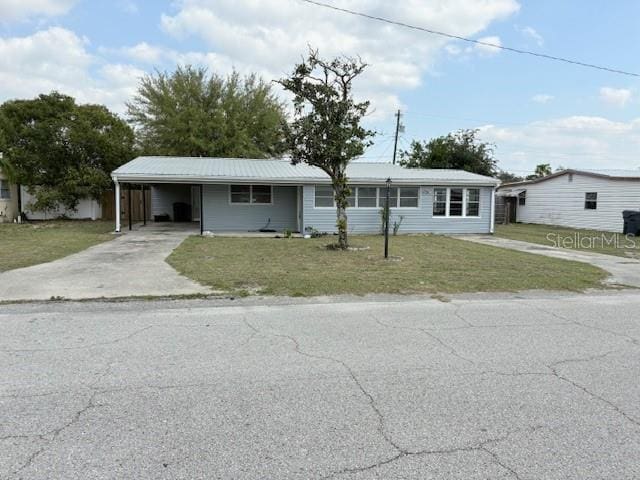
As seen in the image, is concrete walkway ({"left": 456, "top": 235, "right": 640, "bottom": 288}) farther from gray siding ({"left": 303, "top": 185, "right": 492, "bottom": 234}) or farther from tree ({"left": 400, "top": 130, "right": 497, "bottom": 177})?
tree ({"left": 400, "top": 130, "right": 497, "bottom": 177})

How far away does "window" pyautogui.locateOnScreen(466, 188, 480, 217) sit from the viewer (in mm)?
19844

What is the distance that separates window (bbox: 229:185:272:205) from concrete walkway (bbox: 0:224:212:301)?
724 cm

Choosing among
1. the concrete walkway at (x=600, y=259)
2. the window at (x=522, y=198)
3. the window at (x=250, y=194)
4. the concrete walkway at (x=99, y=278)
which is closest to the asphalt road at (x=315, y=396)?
the concrete walkway at (x=99, y=278)

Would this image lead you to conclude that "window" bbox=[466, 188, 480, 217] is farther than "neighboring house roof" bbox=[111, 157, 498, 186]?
Yes

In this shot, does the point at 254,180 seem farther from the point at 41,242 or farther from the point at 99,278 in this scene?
the point at 99,278

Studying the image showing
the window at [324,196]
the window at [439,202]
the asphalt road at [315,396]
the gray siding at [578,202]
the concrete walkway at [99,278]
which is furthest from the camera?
the gray siding at [578,202]

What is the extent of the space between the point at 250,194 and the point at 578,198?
56.9 ft

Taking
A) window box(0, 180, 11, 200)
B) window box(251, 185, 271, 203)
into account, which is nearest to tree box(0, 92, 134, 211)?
window box(0, 180, 11, 200)

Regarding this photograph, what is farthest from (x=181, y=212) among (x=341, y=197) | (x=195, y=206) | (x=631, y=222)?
(x=631, y=222)

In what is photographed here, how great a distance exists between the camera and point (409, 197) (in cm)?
1931

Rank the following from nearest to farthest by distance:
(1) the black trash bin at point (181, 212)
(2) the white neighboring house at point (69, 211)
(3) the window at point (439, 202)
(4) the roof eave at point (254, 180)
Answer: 1. (4) the roof eave at point (254, 180)
2. (3) the window at point (439, 202)
3. (2) the white neighboring house at point (69, 211)
4. (1) the black trash bin at point (181, 212)

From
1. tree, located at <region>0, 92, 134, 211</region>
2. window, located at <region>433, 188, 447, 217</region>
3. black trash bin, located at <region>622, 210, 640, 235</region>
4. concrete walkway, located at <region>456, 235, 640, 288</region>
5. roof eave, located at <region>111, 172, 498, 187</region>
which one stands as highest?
tree, located at <region>0, 92, 134, 211</region>

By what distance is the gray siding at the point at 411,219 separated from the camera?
59.7ft

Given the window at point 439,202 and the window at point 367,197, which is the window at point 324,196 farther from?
the window at point 439,202
